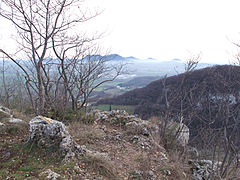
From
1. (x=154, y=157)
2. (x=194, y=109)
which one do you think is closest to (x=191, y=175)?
(x=154, y=157)

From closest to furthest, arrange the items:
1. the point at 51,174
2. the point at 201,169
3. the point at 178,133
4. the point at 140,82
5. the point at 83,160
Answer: the point at 51,174 < the point at 83,160 < the point at 201,169 < the point at 178,133 < the point at 140,82

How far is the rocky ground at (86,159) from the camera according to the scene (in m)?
3.11

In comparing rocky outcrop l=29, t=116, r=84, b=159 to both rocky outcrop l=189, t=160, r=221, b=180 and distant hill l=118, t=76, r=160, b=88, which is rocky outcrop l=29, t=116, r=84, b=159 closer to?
rocky outcrop l=189, t=160, r=221, b=180

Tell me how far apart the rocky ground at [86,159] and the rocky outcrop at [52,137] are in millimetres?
50

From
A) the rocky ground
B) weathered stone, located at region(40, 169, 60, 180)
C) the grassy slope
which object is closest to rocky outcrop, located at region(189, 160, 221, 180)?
the rocky ground

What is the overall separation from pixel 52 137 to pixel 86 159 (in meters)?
1.04

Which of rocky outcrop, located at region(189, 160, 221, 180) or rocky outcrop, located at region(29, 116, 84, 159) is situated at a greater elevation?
rocky outcrop, located at region(29, 116, 84, 159)

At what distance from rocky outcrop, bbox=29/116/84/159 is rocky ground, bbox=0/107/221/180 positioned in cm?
5

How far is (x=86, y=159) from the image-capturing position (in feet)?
12.0

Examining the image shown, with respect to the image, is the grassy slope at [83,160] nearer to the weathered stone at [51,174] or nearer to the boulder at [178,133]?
the weathered stone at [51,174]

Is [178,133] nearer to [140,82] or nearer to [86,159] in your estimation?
[86,159]

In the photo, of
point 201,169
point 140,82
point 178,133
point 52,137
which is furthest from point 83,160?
point 140,82

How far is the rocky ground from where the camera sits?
3.11m

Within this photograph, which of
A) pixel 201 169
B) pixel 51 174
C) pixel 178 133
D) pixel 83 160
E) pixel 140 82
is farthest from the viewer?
pixel 140 82
